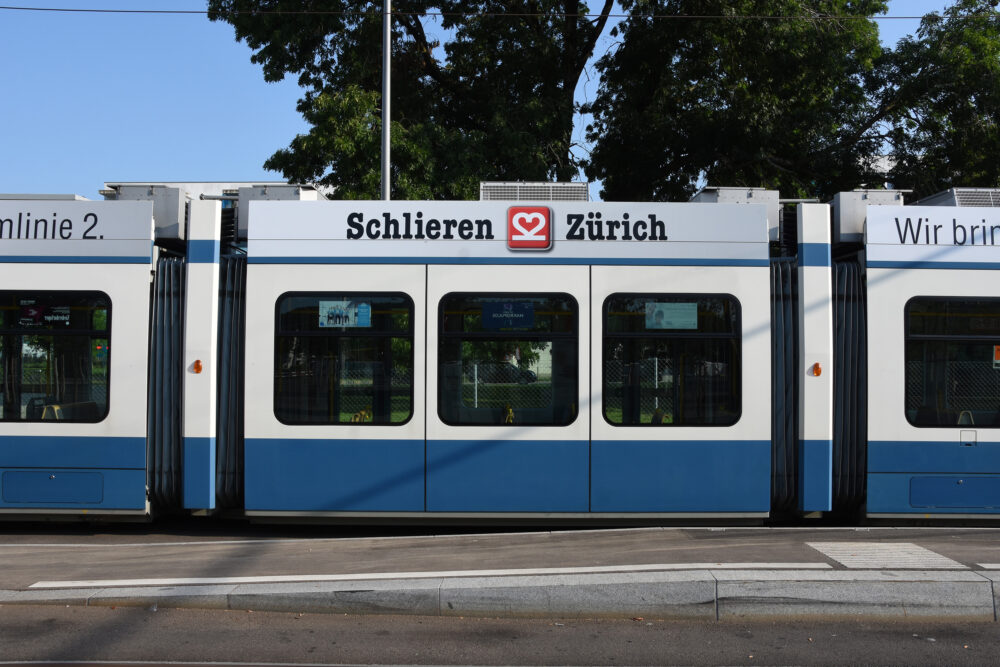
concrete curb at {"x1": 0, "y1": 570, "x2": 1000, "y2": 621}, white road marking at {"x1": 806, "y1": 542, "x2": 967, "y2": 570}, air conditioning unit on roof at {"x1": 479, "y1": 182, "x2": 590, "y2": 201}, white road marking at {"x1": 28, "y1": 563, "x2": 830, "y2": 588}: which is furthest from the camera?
air conditioning unit on roof at {"x1": 479, "y1": 182, "x2": 590, "y2": 201}

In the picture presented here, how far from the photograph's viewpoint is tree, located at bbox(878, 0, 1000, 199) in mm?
17375

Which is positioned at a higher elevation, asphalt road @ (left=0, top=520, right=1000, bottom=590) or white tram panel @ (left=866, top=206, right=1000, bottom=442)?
white tram panel @ (left=866, top=206, right=1000, bottom=442)

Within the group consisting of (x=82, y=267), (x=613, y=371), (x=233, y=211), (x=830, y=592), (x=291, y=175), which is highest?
(x=291, y=175)

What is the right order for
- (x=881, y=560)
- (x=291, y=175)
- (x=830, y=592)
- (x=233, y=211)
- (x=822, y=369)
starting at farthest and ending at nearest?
(x=291, y=175) → (x=233, y=211) → (x=822, y=369) → (x=881, y=560) → (x=830, y=592)

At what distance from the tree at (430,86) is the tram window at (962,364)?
977cm

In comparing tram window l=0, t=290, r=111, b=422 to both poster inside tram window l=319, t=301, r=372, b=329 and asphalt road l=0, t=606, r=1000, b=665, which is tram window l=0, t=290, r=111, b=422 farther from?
asphalt road l=0, t=606, r=1000, b=665

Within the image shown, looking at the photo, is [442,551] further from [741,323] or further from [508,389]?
[741,323]

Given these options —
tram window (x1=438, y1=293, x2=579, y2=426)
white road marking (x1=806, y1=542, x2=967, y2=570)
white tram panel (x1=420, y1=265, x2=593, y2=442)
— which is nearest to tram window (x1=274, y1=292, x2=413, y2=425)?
white tram panel (x1=420, y1=265, x2=593, y2=442)

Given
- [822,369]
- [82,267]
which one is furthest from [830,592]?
[82,267]

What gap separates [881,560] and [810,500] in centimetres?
134

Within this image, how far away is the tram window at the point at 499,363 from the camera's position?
8031mm

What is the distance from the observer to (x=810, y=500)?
802cm

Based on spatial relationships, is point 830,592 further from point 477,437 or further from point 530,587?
point 477,437

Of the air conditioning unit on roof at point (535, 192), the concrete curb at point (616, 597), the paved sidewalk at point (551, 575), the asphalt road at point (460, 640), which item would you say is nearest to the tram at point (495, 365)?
the air conditioning unit on roof at point (535, 192)
